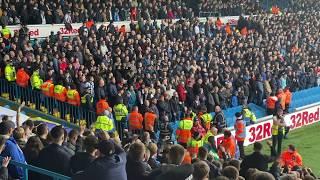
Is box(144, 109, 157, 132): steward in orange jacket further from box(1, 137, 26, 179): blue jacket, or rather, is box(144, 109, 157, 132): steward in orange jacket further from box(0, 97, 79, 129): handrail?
box(1, 137, 26, 179): blue jacket

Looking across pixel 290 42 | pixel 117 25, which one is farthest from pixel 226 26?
pixel 117 25

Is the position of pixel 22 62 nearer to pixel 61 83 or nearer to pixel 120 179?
pixel 61 83

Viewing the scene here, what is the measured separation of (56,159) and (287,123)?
54.0 ft

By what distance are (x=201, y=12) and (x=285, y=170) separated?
925 inches

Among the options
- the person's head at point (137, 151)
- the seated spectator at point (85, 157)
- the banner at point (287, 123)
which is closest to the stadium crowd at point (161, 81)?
the seated spectator at point (85, 157)

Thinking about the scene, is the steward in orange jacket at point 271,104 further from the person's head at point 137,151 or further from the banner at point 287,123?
the person's head at point 137,151

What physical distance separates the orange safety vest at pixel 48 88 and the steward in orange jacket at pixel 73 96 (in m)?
0.54

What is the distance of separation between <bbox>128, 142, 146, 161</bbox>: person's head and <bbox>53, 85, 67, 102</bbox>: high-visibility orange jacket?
10790 mm

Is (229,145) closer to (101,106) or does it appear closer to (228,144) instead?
(228,144)

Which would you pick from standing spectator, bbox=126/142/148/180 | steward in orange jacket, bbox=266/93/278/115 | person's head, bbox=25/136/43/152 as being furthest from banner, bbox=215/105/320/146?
standing spectator, bbox=126/142/148/180

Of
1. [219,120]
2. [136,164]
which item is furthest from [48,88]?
[136,164]

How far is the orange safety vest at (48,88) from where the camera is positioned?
17969 mm

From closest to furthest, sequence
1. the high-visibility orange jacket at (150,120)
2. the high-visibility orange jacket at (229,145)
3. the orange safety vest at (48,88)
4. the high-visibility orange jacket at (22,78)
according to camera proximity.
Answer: the high-visibility orange jacket at (229,145), the high-visibility orange jacket at (150,120), the orange safety vest at (48,88), the high-visibility orange jacket at (22,78)

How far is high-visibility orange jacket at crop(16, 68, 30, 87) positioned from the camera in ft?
59.5
